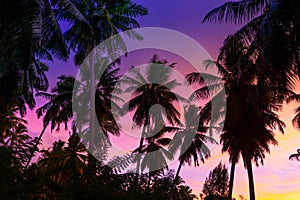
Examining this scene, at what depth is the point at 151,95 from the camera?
32.4 m

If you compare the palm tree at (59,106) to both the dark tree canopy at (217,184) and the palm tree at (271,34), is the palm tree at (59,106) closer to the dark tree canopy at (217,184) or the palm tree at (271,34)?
the palm tree at (271,34)

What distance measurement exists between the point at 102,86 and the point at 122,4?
7.32 meters

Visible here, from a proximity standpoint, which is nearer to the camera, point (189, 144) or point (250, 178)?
point (250, 178)

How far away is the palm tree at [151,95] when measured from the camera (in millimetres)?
32125

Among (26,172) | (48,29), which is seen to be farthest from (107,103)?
(26,172)

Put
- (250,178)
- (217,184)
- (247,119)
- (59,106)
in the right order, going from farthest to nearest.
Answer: (217,184)
(59,106)
(250,178)
(247,119)

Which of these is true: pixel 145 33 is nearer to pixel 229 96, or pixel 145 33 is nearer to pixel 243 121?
pixel 229 96

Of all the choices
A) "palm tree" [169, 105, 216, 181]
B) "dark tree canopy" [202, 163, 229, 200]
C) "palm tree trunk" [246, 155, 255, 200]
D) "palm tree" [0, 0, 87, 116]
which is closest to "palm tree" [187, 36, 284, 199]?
"palm tree trunk" [246, 155, 255, 200]

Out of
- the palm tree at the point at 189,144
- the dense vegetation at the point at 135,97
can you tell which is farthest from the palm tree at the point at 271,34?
the palm tree at the point at 189,144

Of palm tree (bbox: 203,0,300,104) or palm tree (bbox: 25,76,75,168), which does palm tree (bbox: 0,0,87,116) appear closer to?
palm tree (bbox: 203,0,300,104)

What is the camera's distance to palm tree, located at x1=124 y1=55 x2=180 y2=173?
105ft

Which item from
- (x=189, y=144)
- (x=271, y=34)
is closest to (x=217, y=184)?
(x=189, y=144)

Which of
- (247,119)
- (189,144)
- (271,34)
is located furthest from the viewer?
(189,144)

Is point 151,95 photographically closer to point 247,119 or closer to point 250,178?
point 247,119
